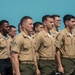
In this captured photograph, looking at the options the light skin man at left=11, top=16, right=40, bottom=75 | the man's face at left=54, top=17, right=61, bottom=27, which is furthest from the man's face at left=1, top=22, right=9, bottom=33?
the light skin man at left=11, top=16, right=40, bottom=75

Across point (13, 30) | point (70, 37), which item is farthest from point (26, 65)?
point (13, 30)

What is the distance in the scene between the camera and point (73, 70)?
10539 mm

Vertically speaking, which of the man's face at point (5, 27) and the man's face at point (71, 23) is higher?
the man's face at point (5, 27)

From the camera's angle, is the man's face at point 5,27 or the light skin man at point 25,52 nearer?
the light skin man at point 25,52

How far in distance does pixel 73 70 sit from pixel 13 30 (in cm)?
385

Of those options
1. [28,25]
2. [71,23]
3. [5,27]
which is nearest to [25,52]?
[28,25]

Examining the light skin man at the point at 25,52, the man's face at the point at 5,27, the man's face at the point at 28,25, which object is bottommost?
the light skin man at the point at 25,52

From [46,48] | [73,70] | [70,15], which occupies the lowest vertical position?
[73,70]

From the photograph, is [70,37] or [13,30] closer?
[70,37]

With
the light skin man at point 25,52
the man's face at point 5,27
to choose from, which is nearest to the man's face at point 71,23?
the light skin man at point 25,52

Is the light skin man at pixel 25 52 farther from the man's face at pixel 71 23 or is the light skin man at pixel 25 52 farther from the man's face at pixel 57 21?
the man's face at pixel 57 21

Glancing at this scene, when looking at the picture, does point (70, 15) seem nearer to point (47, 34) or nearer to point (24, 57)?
point (47, 34)

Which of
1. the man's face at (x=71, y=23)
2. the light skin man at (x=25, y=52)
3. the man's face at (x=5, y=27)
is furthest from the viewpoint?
the man's face at (x=5, y=27)

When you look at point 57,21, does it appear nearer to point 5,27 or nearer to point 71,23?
point 5,27
